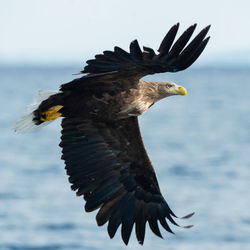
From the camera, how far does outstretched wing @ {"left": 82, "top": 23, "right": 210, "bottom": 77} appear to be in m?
7.48

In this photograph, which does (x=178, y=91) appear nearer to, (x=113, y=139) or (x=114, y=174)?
(x=113, y=139)

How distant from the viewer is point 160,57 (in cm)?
761

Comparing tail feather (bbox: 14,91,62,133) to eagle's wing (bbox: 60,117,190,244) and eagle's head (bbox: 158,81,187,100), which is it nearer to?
eagle's wing (bbox: 60,117,190,244)

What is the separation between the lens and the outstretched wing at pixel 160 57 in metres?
7.48

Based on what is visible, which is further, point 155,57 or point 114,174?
point 114,174

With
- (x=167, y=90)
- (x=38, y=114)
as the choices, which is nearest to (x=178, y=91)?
(x=167, y=90)

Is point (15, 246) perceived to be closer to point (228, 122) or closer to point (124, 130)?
point (124, 130)

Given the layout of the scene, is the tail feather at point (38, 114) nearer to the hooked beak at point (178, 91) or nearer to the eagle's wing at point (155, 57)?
the eagle's wing at point (155, 57)

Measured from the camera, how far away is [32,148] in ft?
96.5

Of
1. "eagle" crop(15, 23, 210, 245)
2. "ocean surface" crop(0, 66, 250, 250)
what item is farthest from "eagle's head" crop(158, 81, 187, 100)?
"ocean surface" crop(0, 66, 250, 250)

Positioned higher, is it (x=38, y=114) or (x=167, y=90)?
(x=167, y=90)

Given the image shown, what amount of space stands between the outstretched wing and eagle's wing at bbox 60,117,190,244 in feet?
4.60

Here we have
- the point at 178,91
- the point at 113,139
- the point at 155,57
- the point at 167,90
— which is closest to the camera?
the point at 155,57

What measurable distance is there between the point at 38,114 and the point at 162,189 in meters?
11.7
